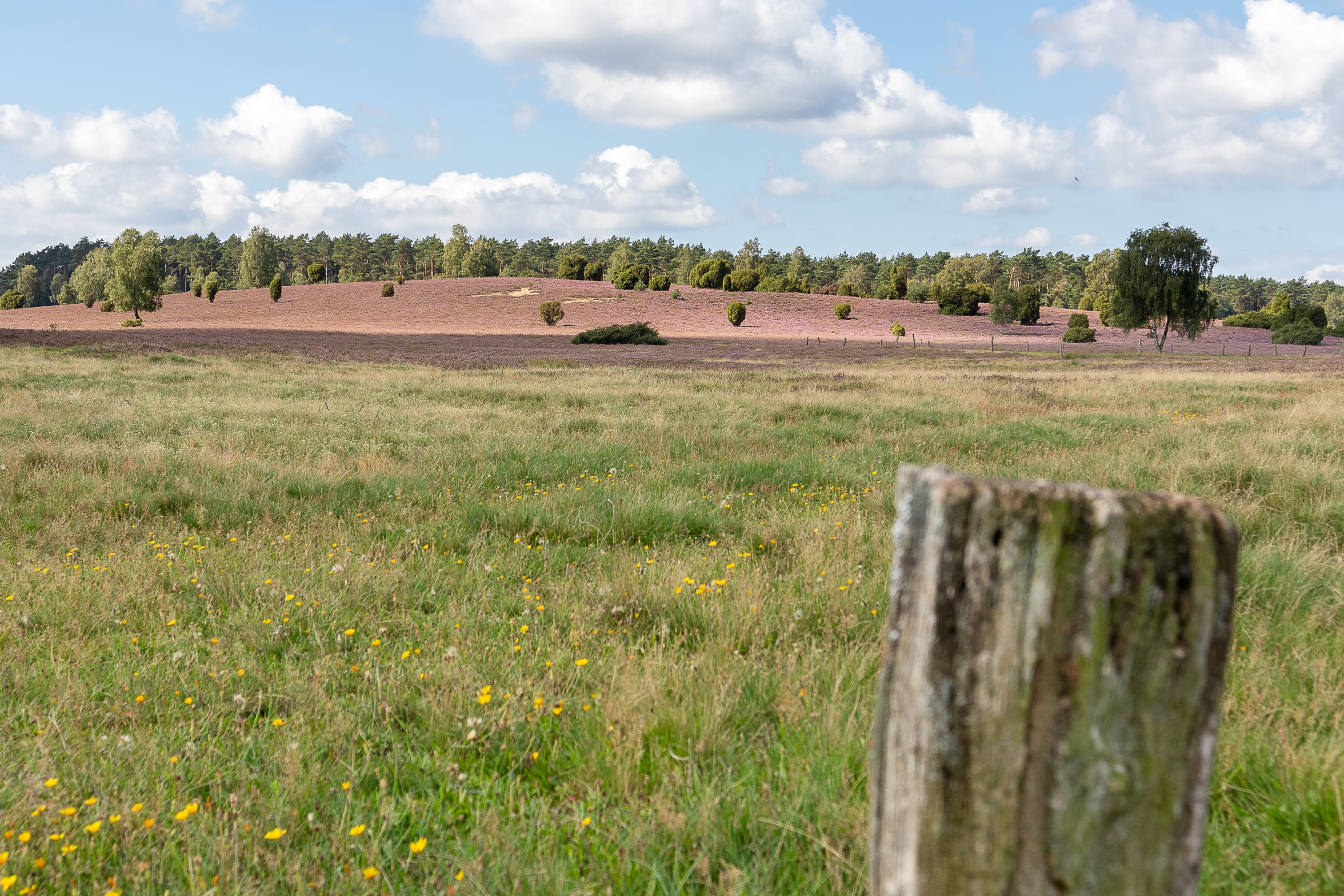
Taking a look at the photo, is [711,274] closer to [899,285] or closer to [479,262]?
[899,285]

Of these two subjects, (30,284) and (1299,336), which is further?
(30,284)

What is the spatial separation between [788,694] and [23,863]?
268 cm

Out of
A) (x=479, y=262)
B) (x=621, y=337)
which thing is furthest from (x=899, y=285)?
(x=621, y=337)

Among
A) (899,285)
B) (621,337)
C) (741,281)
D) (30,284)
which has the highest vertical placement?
(899,285)

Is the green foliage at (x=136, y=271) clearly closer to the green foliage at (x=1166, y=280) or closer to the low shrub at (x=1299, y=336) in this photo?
the green foliage at (x=1166, y=280)

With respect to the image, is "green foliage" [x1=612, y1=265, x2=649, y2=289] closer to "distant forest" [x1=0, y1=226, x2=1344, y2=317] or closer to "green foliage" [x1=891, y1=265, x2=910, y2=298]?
"distant forest" [x1=0, y1=226, x2=1344, y2=317]

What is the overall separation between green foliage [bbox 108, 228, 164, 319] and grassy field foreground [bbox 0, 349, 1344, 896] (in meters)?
67.8

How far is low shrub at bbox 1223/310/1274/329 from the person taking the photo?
7275cm

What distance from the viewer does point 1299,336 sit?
195ft

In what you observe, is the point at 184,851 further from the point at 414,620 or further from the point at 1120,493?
the point at 1120,493

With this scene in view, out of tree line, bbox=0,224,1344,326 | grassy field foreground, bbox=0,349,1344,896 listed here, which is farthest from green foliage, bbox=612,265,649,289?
grassy field foreground, bbox=0,349,1344,896

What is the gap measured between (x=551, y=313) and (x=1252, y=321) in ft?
219

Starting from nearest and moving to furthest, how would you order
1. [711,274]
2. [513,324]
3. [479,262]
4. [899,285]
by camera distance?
[513,324], [711,274], [899,285], [479,262]

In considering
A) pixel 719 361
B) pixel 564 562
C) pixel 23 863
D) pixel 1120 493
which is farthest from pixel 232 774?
pixel 719 361
